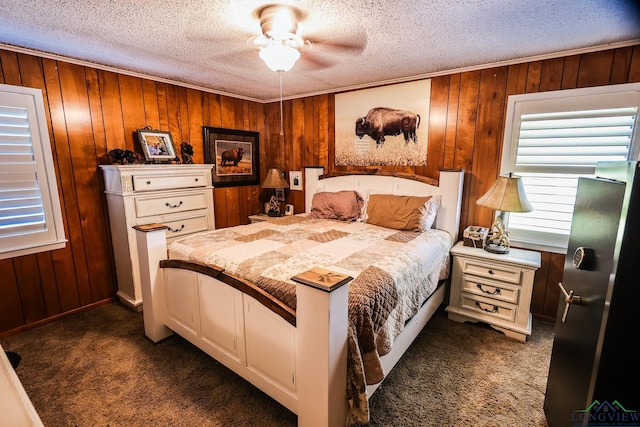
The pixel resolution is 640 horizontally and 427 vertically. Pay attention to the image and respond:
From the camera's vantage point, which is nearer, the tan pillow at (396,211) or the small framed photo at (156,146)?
the tan pillow at (396,211)

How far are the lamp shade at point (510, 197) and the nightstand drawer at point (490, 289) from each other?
0.62 metres

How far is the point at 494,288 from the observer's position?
2.47m

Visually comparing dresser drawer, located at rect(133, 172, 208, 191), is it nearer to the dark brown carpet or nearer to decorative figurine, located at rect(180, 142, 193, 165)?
decorative figurine, located at rect(180, 142, 193, 165)

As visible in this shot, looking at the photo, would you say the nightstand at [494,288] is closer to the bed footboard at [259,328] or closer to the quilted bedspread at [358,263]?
the quilted bedspread at [358,263]

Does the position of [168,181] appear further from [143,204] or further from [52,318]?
[52,318]

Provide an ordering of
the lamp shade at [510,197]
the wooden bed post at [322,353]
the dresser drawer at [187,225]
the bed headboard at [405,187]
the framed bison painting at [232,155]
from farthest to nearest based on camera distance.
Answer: the framed bison painting at [232,155] → the dresser drawer at [187,225] → the bed headboard at [405,187] → the lamp shade at [510,197] → the wooden bed post at [322,353]

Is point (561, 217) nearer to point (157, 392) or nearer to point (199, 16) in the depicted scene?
point (199, 16)

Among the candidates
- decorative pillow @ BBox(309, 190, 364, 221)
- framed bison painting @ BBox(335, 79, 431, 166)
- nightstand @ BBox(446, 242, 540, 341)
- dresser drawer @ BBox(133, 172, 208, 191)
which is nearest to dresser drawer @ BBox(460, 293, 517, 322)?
nightstand @ BBox(446, 242, 540, 341)

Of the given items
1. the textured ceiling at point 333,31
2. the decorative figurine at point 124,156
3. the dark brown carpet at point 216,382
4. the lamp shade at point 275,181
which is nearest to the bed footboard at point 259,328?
the dark brown carpet at point 216,382

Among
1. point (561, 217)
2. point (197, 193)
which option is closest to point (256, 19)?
point (197, 193)

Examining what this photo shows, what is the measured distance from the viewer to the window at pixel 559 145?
2273mm

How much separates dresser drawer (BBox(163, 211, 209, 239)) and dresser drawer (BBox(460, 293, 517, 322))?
2.74 metres

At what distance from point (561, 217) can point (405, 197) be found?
129 centimetres

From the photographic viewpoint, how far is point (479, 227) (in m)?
2.86
